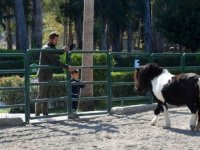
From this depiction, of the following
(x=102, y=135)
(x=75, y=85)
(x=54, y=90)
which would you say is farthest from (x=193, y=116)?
(x=54, y=90)

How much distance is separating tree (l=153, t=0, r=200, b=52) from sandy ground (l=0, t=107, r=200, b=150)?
25.1 m

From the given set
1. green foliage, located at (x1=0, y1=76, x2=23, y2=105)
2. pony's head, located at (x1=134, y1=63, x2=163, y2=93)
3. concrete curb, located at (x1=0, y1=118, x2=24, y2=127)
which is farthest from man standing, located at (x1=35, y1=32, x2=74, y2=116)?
green foliage, located at (x1=0, y1=76, x2=23, y2=105)

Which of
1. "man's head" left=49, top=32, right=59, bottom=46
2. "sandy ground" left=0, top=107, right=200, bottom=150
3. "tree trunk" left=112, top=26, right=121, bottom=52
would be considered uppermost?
"tree trunk" left=112, top=26, right=121, bottom=52

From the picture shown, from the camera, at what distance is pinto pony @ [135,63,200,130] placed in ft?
35.6

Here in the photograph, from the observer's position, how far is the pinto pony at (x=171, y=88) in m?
10.8

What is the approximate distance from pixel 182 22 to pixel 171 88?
87.8ft

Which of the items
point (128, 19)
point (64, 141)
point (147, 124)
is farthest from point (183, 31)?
point (64, 141)

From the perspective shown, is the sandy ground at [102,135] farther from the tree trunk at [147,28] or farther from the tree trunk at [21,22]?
the tree trunk at [147,28]

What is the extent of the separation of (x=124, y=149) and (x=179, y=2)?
1177 inches

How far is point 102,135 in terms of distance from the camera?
10.2 meters

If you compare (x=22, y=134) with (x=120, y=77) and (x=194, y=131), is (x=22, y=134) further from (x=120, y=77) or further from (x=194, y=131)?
(x=120, y=77)

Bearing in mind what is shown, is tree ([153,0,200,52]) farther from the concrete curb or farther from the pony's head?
the concrete curb

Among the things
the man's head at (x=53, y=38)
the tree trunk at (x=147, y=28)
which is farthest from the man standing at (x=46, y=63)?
the tree trunk at (x=147, y=28)

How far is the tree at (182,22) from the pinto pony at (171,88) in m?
25.7
